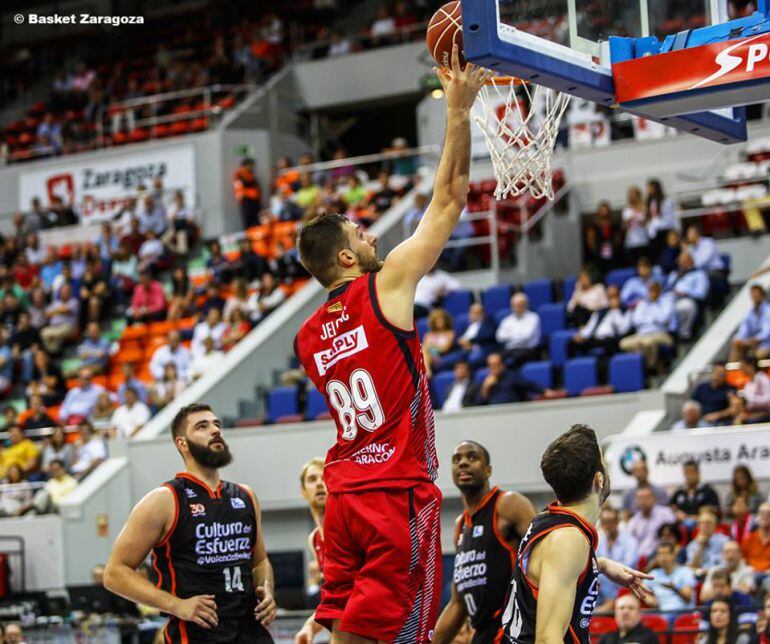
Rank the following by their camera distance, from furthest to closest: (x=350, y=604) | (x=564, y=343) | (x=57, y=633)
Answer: (x=564, y=343), (x=57, y=633), (x=350, y=604)

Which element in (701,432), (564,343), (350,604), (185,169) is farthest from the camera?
(185,169)

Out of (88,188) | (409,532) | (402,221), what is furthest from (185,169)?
(409,532)

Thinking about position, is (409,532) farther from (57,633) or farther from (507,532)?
(57,633)

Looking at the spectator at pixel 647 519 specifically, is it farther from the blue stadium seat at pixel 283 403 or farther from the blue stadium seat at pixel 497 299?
the blue stadium seat at pixel 283 403

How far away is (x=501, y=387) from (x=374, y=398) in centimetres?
991

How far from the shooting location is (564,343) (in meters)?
15.5

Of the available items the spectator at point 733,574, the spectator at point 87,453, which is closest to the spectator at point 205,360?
the spectator at point 87,453

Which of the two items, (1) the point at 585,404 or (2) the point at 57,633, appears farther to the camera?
(1) the point at 585,404

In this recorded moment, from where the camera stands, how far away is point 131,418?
17734 mm

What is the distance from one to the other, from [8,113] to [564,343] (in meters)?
17.0

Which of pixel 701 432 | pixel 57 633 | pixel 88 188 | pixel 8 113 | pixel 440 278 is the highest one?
pixel 8 113

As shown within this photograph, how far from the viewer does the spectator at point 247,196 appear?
2241 centimetres

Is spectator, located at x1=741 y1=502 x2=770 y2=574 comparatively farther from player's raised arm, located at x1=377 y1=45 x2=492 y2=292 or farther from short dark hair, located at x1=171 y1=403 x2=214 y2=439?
player's raised arm, located at x1=377 y1=45 x2=492 y2=292

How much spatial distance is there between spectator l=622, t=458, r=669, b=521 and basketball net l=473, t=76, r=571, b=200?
6377mm
